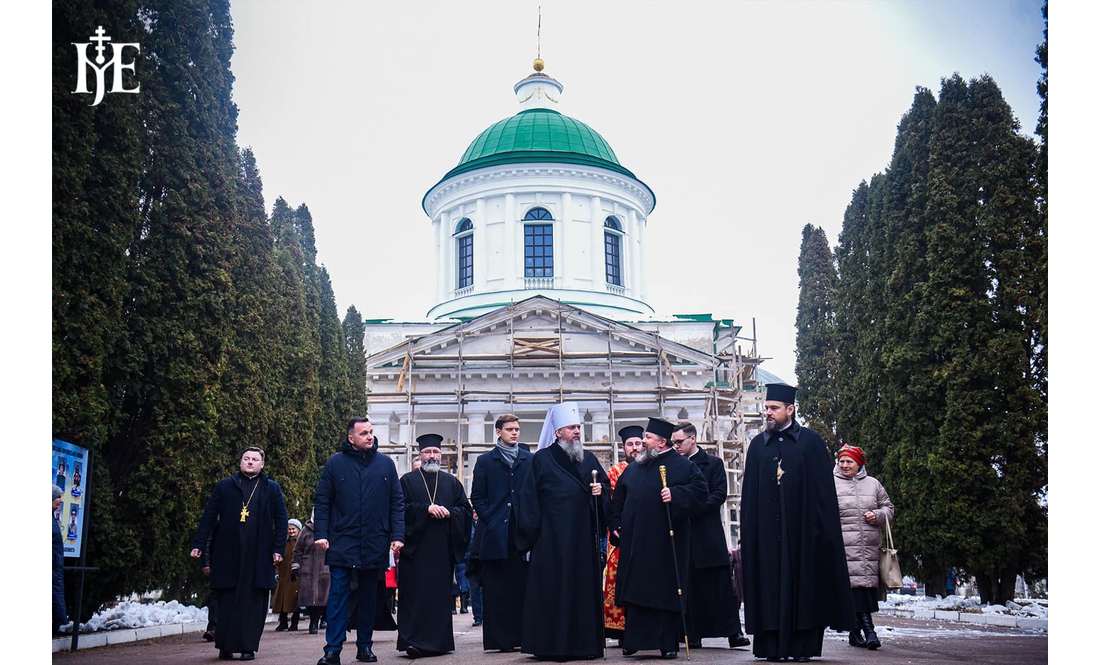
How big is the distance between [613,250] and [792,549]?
3016cm

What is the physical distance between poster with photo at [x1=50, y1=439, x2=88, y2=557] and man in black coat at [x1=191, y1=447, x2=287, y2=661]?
1153 mm

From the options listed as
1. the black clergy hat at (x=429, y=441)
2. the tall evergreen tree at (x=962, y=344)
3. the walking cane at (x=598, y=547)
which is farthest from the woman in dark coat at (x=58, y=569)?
the tall evergreen tree at (x=962, y=344)

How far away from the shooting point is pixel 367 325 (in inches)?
1357

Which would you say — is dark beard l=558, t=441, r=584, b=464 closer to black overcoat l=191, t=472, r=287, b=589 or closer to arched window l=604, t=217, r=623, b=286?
black overcoat l=191, t=472, r=287, b=589

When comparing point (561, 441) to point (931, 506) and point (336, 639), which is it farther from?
point (931, 506)

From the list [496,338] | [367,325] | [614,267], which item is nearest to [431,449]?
[496,338]

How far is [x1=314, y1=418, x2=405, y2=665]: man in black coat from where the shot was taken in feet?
26.7

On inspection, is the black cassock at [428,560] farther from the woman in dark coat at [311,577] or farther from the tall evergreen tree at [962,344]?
the tall evergreen tree at [962,344]

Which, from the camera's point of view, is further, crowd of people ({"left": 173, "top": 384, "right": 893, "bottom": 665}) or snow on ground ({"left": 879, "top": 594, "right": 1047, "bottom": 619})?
snow on ground ({"left": 879, "top": 594, "right": 1047, "bottom": 619})

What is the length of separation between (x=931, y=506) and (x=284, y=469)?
9.12 metres

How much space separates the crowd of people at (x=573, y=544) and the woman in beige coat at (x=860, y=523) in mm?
14

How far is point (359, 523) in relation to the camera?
8.29 metres

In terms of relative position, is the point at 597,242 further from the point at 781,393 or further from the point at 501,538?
the point at 781,393

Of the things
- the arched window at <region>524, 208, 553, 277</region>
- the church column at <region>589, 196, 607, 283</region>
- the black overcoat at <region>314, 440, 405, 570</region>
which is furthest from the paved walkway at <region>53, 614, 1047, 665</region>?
the arched window at <region>524, 208, 553, 277</region>
